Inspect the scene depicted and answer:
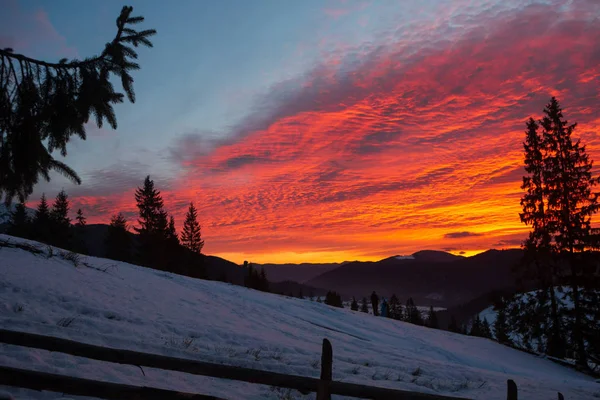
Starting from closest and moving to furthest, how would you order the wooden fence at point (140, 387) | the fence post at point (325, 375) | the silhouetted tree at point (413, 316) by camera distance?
the wooden fence at point (140, 387) < the fence post at point (325, 375) < the silhouetted tree at point (413, 316)

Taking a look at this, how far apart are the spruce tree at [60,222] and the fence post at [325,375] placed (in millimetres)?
54873

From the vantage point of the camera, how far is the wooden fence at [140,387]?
4949mm

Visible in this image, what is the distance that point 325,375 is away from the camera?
5953mm

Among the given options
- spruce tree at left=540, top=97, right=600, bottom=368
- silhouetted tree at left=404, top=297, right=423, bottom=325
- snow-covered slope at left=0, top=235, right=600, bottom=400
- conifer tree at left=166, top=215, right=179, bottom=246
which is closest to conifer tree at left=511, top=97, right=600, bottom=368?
spruce tree at left=540, top=97, right=600, bottom=368

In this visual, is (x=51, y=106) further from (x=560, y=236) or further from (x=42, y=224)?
(x=42, y=224)

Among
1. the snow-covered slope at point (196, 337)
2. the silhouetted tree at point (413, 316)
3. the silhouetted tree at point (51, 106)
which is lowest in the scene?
the silhouetted tree at point (413, 316)

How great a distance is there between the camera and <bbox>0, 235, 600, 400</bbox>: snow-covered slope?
7.91 meters

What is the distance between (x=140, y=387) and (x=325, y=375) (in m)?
2.51

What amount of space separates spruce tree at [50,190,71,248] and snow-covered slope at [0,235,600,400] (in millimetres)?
43441

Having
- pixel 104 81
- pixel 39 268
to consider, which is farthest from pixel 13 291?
pixel 104 81

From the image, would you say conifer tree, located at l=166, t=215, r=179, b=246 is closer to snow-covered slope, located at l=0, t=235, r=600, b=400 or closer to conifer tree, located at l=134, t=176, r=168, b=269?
conifer tree, located at l=134, t=176, r=168, b=269

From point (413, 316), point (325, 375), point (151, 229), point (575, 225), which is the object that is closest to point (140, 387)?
point (325, 375)

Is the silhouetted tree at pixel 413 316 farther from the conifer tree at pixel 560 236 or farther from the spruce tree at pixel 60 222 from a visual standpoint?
the spruce tree at pixel 60 222

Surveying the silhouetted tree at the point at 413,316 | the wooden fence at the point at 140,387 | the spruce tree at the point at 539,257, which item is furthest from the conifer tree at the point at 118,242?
the wooden fence at the point at 140,387
